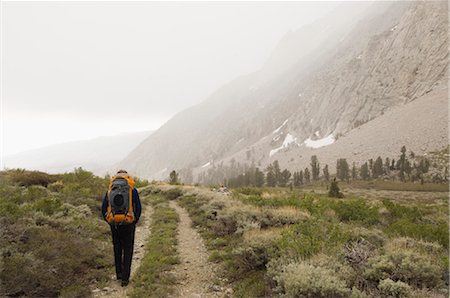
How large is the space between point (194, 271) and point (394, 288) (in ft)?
17.8

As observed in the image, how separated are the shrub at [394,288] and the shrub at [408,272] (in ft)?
1.37

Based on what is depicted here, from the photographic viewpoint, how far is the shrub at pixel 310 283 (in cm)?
600

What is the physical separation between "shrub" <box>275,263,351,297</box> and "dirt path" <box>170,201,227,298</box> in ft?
6.42

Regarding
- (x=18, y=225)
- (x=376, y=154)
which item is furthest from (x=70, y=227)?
(x=376, y=154)

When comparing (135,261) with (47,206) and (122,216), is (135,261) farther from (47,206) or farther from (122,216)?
(47,206)

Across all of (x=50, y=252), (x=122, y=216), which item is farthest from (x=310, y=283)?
(x=50, y=252)

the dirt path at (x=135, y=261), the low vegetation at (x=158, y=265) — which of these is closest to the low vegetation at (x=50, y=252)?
the dirt path at (x=135, y=261)

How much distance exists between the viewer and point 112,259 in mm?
10000

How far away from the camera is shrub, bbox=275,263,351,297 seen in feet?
19.7

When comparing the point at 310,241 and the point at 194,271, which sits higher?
the point at 310,241

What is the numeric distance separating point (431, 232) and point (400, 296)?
6411 mm

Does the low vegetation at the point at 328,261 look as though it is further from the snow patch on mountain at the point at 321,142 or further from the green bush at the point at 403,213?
the snow patch on mountain at the point at 321,142

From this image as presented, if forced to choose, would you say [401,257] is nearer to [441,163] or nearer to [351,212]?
[351,212]

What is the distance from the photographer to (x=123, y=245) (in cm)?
866
